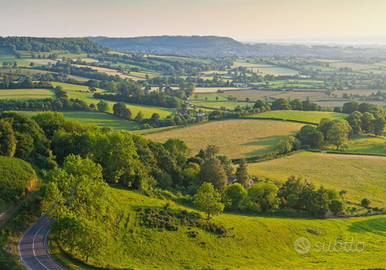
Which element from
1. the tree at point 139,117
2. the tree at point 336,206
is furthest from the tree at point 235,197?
the tree at point 139,117

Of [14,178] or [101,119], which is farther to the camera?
[101,119]

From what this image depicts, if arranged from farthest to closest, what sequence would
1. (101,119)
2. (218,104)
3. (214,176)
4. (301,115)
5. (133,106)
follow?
1. (218,104)
2. (133,106)
3. (301,115)
4. (101,119)
5. (214,176)

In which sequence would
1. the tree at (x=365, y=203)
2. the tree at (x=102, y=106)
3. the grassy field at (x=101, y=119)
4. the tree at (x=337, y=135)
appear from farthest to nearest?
the tree at (x=102, y=106)
the grassy field at (x=101, y=119)
the tree at (x=337, y=135)
the tree at (x=365, y=203)

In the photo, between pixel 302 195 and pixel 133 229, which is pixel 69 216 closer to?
pixel 133 229

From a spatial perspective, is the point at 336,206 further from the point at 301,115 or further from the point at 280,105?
the point at 280,105

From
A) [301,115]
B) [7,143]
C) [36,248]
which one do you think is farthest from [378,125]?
[36,248]

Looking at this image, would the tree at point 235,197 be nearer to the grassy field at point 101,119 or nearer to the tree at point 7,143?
the tree at point 7,143
